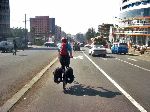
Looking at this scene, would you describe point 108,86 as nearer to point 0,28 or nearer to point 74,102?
point 74,102

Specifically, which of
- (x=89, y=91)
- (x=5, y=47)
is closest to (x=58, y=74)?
(x=89, y=91)

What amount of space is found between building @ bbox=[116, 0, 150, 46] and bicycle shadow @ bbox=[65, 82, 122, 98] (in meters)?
86.7

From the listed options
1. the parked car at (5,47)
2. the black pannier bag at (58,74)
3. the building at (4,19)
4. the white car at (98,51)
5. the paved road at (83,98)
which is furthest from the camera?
the building at (4,19)

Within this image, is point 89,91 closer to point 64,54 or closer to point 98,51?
point 64,54

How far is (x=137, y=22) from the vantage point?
4331 inches

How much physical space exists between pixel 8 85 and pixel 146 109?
20.1 feet

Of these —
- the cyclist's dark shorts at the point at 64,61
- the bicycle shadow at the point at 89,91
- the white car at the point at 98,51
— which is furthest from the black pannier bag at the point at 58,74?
the white car at the point at 98,51

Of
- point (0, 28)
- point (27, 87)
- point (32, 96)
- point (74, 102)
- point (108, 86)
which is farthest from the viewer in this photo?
point (0, 28)

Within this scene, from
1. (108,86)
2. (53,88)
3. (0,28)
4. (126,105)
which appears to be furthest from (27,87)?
(0,28)

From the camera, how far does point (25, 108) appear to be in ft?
30.0

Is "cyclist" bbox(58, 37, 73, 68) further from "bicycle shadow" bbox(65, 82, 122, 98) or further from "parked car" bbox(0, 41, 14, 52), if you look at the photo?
"parked car" bbox(0, 41, 14, 52)

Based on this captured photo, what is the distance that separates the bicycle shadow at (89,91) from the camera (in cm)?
1167

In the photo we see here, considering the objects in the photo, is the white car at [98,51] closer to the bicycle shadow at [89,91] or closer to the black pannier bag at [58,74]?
the bicycle shadow at [89,91]

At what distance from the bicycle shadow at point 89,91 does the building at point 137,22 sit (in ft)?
285
